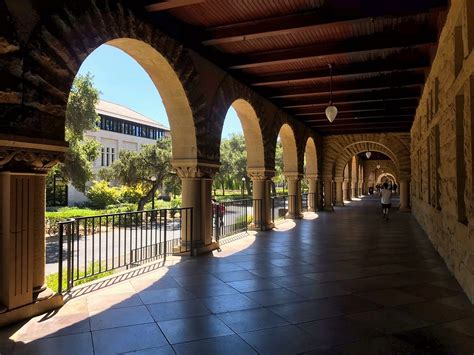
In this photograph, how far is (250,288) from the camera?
14.4 feet

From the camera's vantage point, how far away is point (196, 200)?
662cm

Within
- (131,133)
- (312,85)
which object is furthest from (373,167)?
(312,85)

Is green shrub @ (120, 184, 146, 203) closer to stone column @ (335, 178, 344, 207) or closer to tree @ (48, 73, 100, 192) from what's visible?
tree @ (48, 73, 100, 192)

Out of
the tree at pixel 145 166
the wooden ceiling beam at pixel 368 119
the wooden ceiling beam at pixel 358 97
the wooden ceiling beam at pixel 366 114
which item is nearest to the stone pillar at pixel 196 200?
the wooden ceiling beam at pixel 358 97

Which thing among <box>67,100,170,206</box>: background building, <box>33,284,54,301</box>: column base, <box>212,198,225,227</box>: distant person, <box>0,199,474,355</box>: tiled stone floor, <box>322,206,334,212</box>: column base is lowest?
<box>0,199,474,355</box>: tiled stone floor

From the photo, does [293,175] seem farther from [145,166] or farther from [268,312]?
[145,166]

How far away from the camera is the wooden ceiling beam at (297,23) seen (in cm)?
496

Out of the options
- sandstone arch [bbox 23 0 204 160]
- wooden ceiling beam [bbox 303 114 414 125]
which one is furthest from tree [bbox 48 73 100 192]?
sandstone arch [bbox 23 0 204 160]

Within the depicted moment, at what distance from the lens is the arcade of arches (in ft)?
10.9

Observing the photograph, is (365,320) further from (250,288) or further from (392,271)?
(392,271)

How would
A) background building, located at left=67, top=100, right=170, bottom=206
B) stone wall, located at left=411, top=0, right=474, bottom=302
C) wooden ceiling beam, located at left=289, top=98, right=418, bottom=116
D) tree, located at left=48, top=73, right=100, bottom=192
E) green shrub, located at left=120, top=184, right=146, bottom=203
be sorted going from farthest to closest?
background building, located at left=67, top=100, right=170, bottom=206, green shrub, located at left=120, top=184, right=146, bottom=203, tree, located at left=48, top=73, right=100, bottom=192, wooden ceiling beam, located at left=289, top=98, right=418, bottom=116, stone wall, located at left=411, top=0, right=474, bottom=302

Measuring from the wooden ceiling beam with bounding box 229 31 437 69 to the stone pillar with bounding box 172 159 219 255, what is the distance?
84.5 inches

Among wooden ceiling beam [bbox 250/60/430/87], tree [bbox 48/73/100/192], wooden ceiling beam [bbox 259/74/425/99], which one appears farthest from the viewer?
tree [bbox 48/73/100/192]

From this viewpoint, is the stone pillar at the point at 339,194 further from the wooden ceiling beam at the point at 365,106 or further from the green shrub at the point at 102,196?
the green shrub at the point at 102,196
